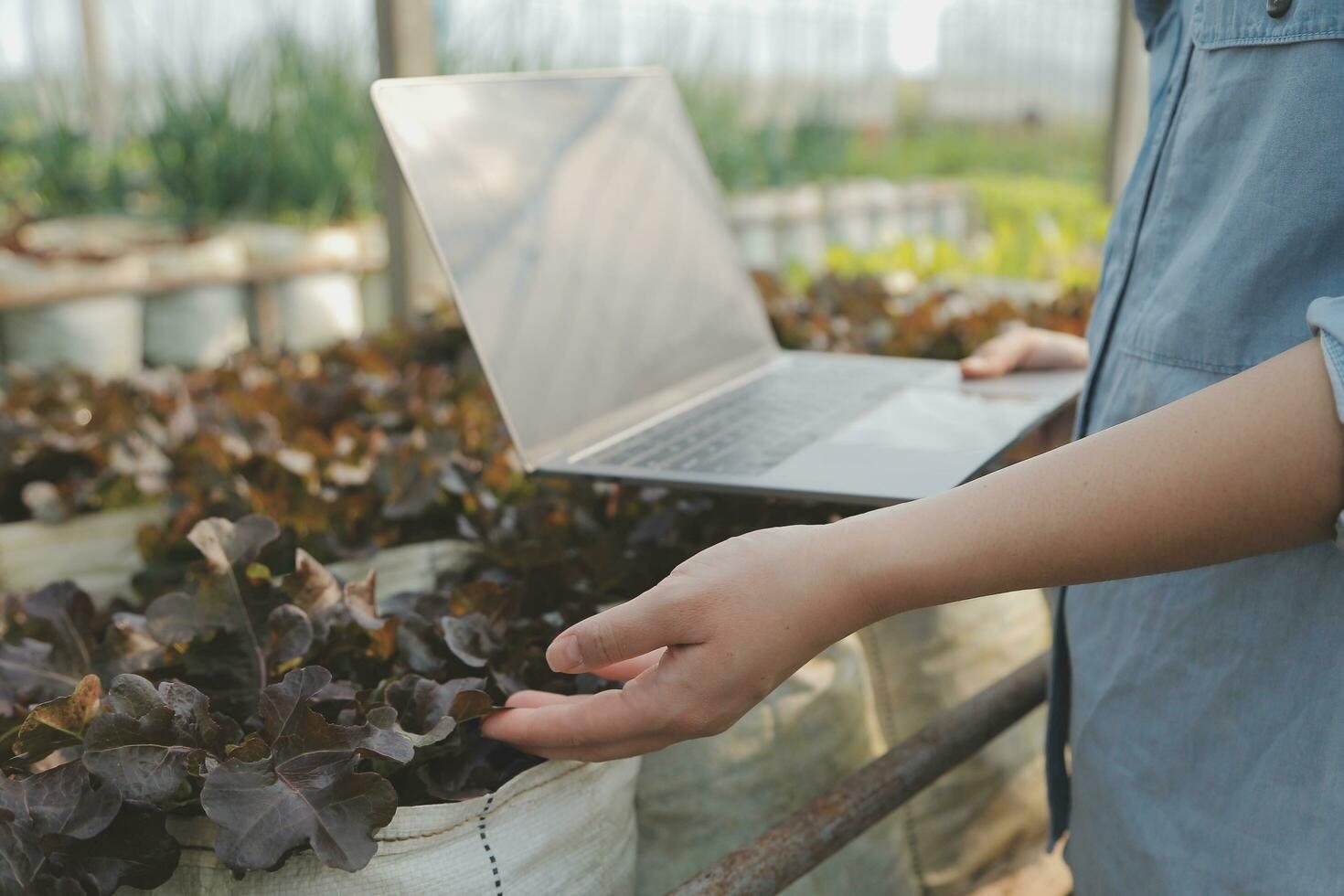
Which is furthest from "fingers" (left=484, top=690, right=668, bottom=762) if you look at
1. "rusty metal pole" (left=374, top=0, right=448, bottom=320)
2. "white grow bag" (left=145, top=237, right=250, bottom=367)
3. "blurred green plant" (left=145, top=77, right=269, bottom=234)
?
"blurred green plant" (left=145, top=77, right=269, bottom=234)

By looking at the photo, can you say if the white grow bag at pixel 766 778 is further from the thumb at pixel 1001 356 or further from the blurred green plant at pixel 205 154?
the blurred green plant at pixel 205 154

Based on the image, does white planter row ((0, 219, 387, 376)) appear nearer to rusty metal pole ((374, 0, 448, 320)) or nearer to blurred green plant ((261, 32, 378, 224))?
blurred green plant ((261, 32, 378, 224))

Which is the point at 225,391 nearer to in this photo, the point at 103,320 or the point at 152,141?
the point at 103,320

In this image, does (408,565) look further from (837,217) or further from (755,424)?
(837,217)

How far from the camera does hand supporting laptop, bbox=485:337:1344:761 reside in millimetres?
705

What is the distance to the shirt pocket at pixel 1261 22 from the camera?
2.52ft

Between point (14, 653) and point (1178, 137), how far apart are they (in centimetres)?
100

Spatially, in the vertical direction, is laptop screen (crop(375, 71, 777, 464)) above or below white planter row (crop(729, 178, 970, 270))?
above

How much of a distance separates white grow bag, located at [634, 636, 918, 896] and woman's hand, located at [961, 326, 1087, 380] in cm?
43

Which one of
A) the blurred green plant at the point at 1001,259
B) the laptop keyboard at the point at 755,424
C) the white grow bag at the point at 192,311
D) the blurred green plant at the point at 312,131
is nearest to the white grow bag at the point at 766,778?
the laptop keyboard at the point at 755,424

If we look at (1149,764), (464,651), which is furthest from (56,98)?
(1149,764)

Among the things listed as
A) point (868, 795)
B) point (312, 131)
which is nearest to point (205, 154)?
point (312, 131)

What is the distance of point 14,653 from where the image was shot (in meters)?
0.99

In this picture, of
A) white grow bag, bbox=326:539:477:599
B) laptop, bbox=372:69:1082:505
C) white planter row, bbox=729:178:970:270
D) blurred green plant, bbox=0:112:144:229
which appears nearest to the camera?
laptop, bbox=372:69:1082:505
